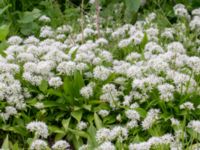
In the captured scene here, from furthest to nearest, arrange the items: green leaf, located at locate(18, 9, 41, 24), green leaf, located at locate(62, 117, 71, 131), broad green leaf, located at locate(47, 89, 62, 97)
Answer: green leaf, located at locate(18, 9, 41, 24) < broad green leaf, located at locate(47, 89, 62, 97) < green leaf, located at locate(62, 117, 71, 131)

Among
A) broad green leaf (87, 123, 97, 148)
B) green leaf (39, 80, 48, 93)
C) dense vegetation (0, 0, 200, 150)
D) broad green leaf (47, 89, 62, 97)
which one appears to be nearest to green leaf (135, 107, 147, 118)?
dense vegetation (0, 0, 200, 150)

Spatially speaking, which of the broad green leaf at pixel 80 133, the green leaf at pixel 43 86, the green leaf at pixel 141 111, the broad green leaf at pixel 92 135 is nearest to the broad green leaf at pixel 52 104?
the green leaf at pixel 43 86

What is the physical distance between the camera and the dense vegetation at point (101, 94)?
14.2 feet

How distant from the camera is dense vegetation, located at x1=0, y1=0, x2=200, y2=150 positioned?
4324 millimetres

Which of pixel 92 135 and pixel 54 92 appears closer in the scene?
pixel 92 135

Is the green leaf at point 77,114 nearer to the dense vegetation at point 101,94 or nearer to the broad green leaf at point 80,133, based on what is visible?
the dense vegetation at point 101,94

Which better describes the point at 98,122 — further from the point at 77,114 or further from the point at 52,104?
the point at 52,104

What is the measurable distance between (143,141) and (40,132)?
0.87 m

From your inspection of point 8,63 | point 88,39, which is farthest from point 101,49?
point 8,63

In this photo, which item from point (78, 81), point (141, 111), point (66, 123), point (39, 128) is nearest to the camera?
point (39, 128)

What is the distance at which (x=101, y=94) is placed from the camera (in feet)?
16.0

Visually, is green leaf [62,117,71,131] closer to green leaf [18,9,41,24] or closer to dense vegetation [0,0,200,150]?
dense vegetation [0,0,200,150]

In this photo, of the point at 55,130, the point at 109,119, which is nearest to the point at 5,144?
the point at 55,130

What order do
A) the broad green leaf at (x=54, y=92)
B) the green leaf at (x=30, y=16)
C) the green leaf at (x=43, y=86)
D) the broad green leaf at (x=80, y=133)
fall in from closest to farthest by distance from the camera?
the broad green leaf at (x=80, y=133)
the broad green leaf at (x=54, y=92)
the green leaf at (x=43, y=86)
the green leaf at (x=30, y=16)
